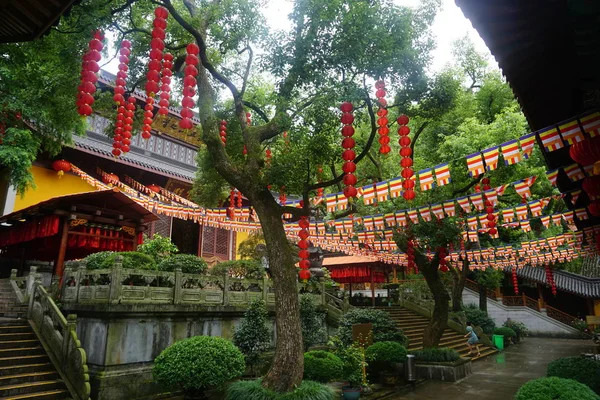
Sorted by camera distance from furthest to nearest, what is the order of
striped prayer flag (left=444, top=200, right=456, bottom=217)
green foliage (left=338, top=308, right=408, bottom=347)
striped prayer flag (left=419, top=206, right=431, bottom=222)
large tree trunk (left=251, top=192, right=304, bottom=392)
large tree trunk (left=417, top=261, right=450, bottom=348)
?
large tree trunk (left=417, top=261, right=450, bottom=348) < green foliage (left=338, top=308, right=408, bottom=347) < striped prayer flag (left=419, top=206, right=431, bottom=222) < striped prayer flag (left=444, top=200, right=456, bottom=217) < large tree trunk (left=251, top=192, right=304, bottom=392)

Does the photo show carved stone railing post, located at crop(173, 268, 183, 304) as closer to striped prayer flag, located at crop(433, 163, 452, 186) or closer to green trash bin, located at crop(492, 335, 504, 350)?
striped prayer flag, located at crop(433, 163, 452, 186)

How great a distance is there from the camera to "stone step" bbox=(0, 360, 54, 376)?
8242mm

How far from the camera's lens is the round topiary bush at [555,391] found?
17.4 feet

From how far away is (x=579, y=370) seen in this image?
26.3 feet

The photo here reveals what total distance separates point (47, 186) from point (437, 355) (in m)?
15.9

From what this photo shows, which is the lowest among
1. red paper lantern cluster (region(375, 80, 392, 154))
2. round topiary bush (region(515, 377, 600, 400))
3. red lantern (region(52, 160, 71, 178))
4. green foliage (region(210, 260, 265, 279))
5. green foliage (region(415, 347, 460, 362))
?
green foliage (region(415, 347, 460, 362))

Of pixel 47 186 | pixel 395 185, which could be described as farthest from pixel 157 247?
pixel 395 185

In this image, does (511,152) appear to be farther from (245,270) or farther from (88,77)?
(245,270)

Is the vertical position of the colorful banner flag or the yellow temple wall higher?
the yellow temple wall

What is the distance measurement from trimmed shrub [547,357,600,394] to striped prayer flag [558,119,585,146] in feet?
17.1

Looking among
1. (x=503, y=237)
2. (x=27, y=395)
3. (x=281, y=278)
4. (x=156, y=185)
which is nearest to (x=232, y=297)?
(x=281, y=278)

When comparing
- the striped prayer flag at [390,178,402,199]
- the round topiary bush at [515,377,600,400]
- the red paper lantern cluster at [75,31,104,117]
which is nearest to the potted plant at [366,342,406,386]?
the striped prayer flag at [390,178,402,199]

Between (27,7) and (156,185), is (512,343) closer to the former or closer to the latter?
(156,185)

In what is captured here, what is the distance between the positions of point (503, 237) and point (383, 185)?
672 inches
